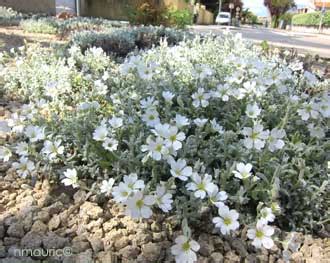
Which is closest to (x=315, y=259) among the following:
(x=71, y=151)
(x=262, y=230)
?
(x=262, y=230)

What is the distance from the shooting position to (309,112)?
6.57 feet

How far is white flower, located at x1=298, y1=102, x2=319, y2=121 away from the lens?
1976 mm

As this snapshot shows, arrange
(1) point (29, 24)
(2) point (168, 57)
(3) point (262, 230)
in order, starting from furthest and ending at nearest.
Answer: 1. (1) point (29, 24)
2. (2) point (168, 57)
3. (3) point (262, 230)

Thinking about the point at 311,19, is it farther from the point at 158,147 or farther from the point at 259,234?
the point at 259,234

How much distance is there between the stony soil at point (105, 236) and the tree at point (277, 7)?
49.5 metres

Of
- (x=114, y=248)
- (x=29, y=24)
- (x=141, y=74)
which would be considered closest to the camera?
(x=114, y=248)

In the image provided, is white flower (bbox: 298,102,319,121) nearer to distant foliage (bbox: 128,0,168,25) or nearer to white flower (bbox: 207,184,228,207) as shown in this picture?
white flower (bbox: 207,184,228,207)

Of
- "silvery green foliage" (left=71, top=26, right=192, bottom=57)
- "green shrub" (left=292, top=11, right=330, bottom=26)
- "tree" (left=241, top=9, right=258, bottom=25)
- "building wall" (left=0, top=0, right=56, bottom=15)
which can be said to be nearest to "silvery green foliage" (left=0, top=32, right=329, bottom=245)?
"silvery green foliage" (left=71, top=26, right=192, bottom=57)

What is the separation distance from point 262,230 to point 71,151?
1090 mm

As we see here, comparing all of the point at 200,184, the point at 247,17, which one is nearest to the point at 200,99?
the point at 200,184

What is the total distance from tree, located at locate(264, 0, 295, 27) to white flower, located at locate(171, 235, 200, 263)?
163ft

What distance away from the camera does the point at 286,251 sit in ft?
4.85

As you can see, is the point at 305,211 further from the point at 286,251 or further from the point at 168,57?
the point at 168,57

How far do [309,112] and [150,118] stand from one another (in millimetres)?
847
